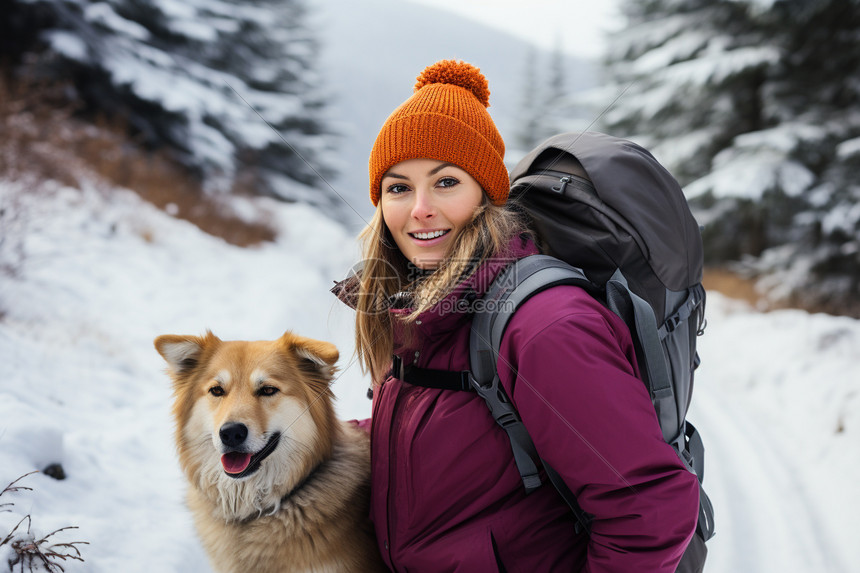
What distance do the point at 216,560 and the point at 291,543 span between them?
375 millimetres

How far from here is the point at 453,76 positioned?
6.45 ft

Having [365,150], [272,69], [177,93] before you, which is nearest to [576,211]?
[177,93]

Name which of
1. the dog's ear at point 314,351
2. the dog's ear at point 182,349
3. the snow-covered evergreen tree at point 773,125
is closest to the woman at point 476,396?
the dog's ear at point 314,351

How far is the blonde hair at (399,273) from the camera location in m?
1.67

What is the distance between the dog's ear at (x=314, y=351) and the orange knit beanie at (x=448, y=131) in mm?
730

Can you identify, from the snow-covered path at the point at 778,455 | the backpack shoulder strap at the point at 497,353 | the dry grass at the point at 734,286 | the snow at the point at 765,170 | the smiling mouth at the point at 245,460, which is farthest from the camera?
the dry grass at the point at 734,286

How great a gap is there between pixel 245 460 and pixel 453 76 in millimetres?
1756

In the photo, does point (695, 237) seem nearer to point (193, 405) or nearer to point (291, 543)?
point (291, 543)

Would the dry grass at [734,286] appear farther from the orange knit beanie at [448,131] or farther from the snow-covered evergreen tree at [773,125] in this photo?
the orange knit beanie at [448,131]

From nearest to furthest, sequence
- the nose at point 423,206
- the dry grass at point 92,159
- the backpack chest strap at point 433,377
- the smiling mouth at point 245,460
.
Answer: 1. the backpack chest strap at point 433,377
2. the nose at point 423,206
3. the smiling mouth at point 245,460
4. the dry grass at point 92,159

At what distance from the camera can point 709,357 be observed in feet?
23.2

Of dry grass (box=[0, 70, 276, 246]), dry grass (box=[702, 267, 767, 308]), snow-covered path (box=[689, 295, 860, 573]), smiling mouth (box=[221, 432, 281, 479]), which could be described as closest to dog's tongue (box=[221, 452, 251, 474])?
smiling mouth (box=[221, 432, 281, 479])

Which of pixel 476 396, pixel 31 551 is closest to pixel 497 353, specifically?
pixel 476 396

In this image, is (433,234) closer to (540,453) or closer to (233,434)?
(540,453)
